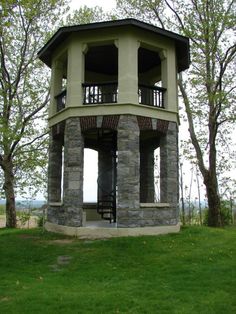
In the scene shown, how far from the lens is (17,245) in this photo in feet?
33.4

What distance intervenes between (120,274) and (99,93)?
713 centimetres

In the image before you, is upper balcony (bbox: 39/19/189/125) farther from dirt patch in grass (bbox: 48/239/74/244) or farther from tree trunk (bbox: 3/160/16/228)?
tree trunk (bbox: 3/160/16/228)

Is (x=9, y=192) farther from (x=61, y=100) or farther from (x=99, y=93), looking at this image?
(x=99, y=93)

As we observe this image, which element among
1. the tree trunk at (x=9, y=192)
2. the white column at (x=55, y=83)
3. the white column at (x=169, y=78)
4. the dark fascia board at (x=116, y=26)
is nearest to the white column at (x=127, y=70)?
the dark fascia board at (x=116, y=26)

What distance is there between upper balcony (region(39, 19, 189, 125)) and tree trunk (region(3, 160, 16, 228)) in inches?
191

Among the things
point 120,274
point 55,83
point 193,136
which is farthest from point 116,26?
point 193,136

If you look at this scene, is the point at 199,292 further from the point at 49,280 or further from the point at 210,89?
the point at 210,89

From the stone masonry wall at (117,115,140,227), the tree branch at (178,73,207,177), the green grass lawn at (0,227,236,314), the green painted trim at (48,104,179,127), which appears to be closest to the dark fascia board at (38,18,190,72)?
the green painted trim at (48,104,179,127)

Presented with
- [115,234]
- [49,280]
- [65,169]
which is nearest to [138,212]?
[115,234]

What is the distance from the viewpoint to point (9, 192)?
1731 cm

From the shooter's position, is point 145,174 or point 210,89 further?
point 210,89

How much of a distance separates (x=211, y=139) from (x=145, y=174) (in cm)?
464

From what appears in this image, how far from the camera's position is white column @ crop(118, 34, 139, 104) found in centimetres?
1155

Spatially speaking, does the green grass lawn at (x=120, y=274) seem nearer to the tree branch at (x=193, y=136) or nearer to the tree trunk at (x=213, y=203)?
the tree trunk at (x=213, y=203)
